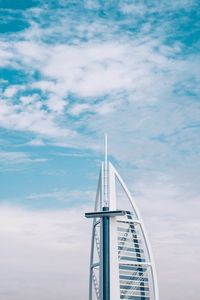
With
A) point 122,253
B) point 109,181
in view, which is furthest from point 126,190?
point 122,253

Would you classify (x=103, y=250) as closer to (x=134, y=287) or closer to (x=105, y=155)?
(x=134, y=287)

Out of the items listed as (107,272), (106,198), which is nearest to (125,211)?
(106,198)

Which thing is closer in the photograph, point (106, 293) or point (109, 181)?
point (106, 293)

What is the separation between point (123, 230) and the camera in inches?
3794

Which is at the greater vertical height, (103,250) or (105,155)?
(105,155)

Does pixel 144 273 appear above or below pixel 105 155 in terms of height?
below

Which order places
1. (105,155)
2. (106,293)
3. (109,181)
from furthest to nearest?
(105,155) < (109,181) < (106,293)

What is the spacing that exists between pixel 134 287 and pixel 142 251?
647cm

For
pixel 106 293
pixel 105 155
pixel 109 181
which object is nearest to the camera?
pixel 106 293

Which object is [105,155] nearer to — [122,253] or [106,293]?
[122,253]

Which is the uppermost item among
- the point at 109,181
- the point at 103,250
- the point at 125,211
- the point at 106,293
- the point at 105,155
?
the point at 105,155

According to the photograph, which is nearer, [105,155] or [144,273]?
[144,273]

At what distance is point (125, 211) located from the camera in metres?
93.8

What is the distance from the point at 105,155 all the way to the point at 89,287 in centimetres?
2473
